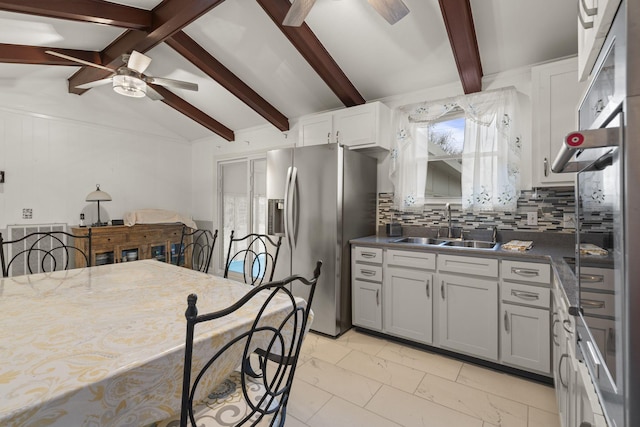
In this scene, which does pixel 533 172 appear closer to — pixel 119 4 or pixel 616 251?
pixel 616 251

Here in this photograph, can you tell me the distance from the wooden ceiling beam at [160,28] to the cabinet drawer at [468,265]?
263 cm

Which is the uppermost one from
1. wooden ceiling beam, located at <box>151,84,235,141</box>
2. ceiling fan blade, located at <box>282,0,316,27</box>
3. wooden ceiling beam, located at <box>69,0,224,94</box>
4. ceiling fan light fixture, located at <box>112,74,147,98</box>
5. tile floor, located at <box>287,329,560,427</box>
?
wooden ceiling beam, located at <box>69,0,224,94</box>

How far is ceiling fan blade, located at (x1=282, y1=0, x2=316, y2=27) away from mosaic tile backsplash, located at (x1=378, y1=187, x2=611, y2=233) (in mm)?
2096

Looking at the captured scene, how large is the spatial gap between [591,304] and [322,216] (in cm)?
221

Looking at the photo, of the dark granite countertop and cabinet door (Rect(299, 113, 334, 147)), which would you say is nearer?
the dark granite countertop

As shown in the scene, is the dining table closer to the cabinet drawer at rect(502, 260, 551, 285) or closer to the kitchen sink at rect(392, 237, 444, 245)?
the cabinet drawer at rect(502, 260, 551, 285)

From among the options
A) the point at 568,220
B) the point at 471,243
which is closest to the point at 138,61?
the point at 471,243

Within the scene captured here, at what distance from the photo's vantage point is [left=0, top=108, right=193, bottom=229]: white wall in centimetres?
365

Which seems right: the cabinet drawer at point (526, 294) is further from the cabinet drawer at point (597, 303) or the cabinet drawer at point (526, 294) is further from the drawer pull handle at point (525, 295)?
the cabinet drawer at point (597, 303)

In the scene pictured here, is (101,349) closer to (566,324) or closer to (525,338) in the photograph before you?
(566,324)

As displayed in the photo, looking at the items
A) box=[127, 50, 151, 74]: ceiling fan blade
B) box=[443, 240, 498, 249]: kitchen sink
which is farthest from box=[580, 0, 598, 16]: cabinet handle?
box=[127, 50, 151, 74]: ceiling fan blade

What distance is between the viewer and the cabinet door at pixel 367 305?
9.06ft

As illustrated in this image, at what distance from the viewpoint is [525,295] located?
210 cm

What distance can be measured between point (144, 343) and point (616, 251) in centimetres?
121
